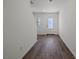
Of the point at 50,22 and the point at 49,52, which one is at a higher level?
the point at 50,22

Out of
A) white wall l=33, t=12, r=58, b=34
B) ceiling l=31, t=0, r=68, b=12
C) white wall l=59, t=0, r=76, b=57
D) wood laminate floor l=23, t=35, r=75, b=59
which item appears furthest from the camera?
white wall l=33, t=12, r=58, b=34

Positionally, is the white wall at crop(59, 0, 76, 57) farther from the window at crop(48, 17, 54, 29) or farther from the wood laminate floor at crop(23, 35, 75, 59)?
the window at crop(48, 17, 54, 29)

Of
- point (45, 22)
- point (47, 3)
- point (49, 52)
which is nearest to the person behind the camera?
point (49, 52)

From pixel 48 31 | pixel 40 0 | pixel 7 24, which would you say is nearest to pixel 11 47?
pixel 7 24

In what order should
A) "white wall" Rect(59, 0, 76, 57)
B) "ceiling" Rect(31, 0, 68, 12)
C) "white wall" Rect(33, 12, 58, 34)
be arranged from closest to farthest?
"white wall" Rect(59, 0, 76, 57)
"ceiling" Rect(31, 0, 68, 12)
"white wall" Rect(33, 12, 58, 34)

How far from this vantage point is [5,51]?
2852mm

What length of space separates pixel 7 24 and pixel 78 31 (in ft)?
7.10

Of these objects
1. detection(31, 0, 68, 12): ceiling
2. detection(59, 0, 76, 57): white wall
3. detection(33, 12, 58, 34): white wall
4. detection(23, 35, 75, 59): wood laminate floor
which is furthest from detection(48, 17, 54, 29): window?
detection(23, 35, 75, 59): wood laminate floor

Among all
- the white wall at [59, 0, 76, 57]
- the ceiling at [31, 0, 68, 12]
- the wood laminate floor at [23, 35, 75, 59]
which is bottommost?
the wood laminate floor at [23, 35, 75, 59]

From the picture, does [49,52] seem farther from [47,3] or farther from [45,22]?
[45,22]

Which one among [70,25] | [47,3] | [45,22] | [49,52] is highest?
[47,3]

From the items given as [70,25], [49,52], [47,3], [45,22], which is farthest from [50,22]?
[49,52]

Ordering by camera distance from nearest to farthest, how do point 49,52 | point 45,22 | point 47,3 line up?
point 49,52 < point 47,3 < point 45,22

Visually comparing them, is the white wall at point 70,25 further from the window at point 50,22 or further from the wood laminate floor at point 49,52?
the window at point 50,22
